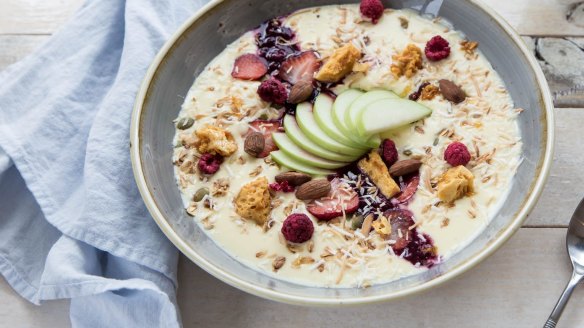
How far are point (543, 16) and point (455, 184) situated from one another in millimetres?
1053

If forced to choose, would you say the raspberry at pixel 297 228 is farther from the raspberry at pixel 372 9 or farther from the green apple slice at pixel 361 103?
the raspberry at pixel 372 9

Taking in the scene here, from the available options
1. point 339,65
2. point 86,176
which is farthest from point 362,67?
point 86,176

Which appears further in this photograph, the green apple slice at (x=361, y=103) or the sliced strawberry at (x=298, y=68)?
the sliced strawberry at (x=298, y=68)

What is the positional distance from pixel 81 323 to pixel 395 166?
1177 millimetres

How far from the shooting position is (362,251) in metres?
2.24

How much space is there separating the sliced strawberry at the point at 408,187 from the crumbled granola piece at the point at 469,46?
0.59 metres

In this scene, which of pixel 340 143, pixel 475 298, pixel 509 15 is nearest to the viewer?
pixel 475 298

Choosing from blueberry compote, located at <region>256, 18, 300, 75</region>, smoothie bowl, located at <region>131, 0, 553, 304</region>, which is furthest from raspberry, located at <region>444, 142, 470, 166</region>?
blueberry compote, located at <region>256, 18, 300, 75</region>

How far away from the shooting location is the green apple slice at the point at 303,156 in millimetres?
2410

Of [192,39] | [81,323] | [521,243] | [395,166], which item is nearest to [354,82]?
[395,166]

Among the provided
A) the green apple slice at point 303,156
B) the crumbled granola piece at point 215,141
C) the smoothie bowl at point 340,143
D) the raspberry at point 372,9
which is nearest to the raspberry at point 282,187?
the smoothie bowl at point 340,143

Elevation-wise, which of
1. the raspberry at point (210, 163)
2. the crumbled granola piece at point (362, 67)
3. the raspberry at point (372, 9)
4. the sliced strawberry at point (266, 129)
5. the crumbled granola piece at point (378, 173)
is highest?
the raspberry at point (372, 9)

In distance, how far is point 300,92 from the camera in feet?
8.30

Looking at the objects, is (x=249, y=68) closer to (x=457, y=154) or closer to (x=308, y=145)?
(x=308, y=145)
